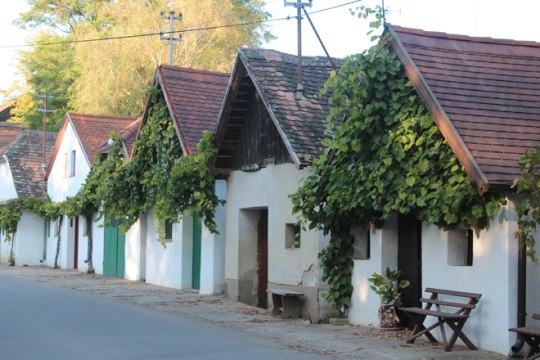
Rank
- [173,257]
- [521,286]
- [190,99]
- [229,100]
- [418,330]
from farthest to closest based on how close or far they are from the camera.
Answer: [173,257]
[190,99]
[229,100]
[418,330]
[521,286]

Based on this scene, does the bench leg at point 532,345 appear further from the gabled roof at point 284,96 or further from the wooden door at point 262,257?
the wooden door at point 262,257

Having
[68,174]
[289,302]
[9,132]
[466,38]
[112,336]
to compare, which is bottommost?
[112,336]

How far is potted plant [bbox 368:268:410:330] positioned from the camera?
45.9 feet

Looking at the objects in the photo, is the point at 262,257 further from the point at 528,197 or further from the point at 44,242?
the point at 44,242

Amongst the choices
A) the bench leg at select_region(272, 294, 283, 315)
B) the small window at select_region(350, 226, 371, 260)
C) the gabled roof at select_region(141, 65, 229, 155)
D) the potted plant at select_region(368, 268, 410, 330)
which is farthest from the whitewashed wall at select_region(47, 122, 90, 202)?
the potted plant at select_region(368, 268, 410, 330)

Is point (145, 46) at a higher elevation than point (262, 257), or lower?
higher

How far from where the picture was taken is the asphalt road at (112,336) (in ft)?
37.6

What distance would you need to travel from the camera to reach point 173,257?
80.1ft

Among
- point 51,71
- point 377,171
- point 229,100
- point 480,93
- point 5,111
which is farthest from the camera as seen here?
point 5,111

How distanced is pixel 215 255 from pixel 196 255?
2.22 m

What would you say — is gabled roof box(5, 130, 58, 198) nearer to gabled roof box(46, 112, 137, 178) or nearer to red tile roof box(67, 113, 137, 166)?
gabled roof box(46, 112, 137, 178)

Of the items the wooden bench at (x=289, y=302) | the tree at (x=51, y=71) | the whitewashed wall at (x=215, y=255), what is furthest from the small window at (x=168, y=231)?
the tree at (x=51, y=71)

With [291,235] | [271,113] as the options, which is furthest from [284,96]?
[291,235]

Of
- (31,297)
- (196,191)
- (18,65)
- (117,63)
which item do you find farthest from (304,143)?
(18,65)
